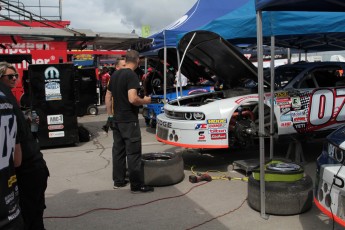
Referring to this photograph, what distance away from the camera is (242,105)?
6172mm

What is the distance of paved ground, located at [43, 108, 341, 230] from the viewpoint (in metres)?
4.14

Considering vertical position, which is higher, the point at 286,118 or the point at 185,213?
the point at 286,118

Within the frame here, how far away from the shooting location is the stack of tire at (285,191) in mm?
4191

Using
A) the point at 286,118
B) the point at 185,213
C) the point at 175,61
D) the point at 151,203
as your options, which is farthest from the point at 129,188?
the point at 175,61

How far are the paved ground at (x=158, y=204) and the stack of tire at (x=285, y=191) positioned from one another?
0.09 metres

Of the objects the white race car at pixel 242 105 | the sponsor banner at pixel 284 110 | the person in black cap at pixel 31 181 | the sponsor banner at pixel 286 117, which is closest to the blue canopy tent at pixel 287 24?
the white race car at pixel 242 105

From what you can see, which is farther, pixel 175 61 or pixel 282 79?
pixel 175 61

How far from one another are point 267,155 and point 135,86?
10.9 feet

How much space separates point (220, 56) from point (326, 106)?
2.02 metres

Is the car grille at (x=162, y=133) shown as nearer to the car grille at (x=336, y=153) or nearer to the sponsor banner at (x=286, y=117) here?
the sponsor banner at (x=286, y=117)

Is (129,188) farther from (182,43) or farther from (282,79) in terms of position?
(282,79)

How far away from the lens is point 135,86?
16.6 feet

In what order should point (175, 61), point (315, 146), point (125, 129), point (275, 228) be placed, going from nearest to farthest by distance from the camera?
point (275, 228) → point (125, 129) → point (315, 146) → point (175, 61)

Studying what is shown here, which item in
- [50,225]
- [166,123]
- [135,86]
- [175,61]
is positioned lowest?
[50,225]
